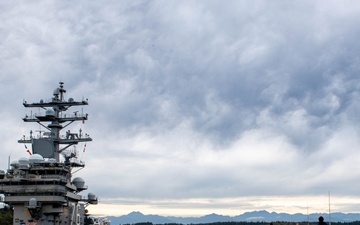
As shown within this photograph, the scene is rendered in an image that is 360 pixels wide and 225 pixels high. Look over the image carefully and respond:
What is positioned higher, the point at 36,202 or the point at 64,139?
the point at 64,139

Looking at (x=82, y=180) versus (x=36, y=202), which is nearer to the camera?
(x=36, y=202)

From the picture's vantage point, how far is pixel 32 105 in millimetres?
58875

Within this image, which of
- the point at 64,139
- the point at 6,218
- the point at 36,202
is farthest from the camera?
the point at 6,218

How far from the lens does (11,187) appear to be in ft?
166

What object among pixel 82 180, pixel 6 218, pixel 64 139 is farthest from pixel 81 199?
pixel 6 218

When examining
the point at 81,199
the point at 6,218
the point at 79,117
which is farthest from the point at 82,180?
the point at 6,218

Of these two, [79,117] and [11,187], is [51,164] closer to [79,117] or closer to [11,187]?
[11,187]

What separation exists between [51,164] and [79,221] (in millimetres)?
9775

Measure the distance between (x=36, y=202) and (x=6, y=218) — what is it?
3057 cm

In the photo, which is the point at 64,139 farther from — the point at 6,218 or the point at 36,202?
the point at 6,218

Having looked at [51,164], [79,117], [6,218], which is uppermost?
[79,117]

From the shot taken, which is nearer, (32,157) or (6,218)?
(32,157)

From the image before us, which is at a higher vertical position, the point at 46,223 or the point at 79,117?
the point at 79,117

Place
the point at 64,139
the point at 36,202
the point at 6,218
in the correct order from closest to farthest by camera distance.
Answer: the point at 36,202 → the point at 64,139 → the point at 6,218
